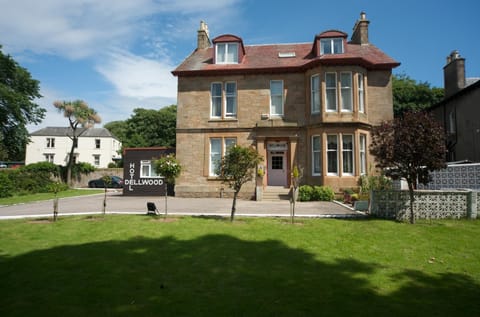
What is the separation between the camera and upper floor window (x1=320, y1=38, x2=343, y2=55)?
19.3 m

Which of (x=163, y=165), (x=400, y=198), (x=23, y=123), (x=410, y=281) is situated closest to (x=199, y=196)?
(x=163, y=165)

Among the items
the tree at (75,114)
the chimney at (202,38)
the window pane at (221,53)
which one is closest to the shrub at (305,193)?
the window pane at (221,53)

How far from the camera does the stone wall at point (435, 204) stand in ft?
33.1

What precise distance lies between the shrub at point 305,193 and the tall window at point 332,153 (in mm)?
1985

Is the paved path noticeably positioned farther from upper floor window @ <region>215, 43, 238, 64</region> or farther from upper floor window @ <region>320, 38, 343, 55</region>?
upper floor window @ <region>215, 43, 238, 64</region>

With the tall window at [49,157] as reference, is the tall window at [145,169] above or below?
below

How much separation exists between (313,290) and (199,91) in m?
17.6

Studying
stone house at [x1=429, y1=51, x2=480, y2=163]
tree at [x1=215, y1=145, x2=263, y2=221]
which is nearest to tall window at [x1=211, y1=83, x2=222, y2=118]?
tree at [x1=215, y1=145, x2=263, y2=221]

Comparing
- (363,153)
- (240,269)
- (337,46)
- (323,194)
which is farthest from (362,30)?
(240,269)

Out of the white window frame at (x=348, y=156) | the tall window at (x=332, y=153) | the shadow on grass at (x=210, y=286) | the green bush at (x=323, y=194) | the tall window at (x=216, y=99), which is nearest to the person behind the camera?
the shadow on grass at (x=210, y=286)

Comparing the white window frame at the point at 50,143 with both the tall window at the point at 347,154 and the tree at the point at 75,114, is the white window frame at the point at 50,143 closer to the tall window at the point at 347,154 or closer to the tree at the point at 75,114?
the tree at the point at 75,114

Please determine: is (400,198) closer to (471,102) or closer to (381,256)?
(381,256)

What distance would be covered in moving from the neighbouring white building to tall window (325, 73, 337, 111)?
1694 inches

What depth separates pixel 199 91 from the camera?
20.3 m
